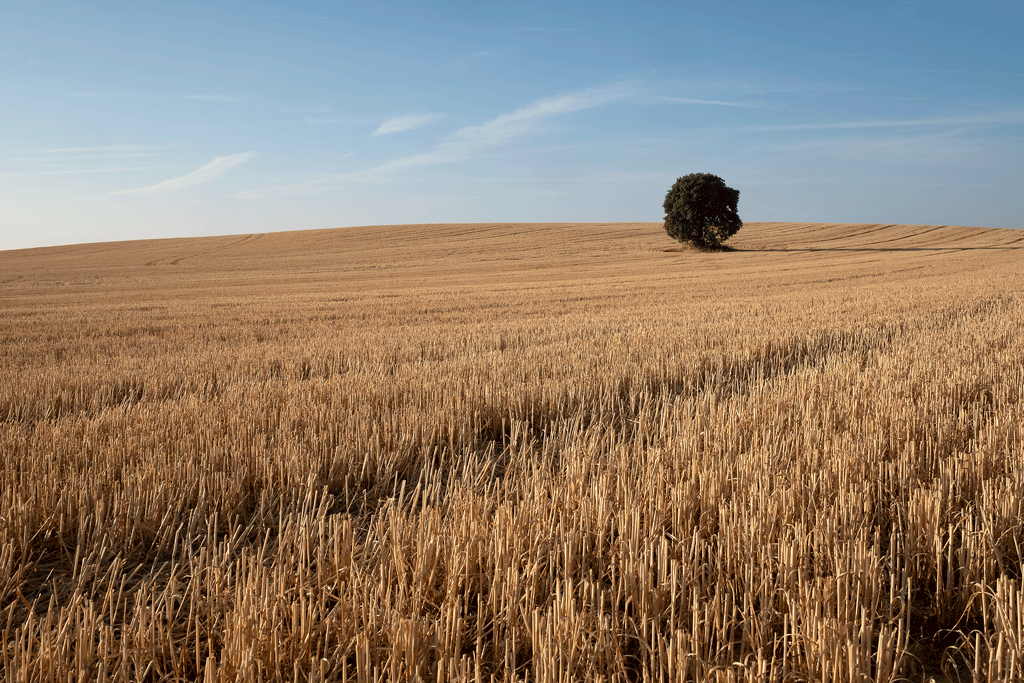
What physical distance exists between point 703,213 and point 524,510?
54967 mm

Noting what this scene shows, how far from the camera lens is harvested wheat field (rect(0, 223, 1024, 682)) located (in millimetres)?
2033

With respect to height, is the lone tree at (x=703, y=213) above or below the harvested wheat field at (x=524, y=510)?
above

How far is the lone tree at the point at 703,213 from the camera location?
5353cm

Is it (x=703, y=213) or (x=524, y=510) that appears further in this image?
(x=703, y=213)

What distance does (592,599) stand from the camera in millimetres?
2109

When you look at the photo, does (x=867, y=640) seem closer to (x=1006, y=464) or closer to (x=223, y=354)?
(x=1006, y=464)

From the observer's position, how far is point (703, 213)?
53844mm

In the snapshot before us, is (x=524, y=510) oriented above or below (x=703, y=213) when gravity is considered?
below

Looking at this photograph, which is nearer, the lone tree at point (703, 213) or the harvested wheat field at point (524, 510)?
the harvested wheat field at point (524, 510)

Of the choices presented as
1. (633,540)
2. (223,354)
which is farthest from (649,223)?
(633,540)

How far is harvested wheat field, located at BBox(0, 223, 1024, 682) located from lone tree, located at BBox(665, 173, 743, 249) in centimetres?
4634

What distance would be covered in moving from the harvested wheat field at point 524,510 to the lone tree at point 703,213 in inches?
1824

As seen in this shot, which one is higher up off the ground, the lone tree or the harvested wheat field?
the lone tree

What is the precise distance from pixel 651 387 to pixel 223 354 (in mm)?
6054
